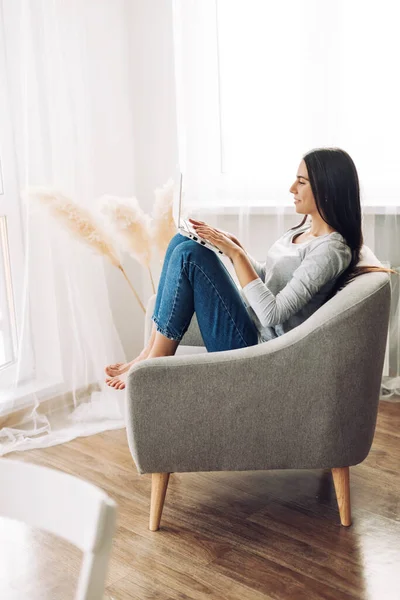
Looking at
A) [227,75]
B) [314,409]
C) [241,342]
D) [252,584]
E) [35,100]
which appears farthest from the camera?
[227,75]

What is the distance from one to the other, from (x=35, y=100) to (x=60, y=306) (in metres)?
0.81

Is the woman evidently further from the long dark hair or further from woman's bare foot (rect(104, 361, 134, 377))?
woman's bare foot (rect(104, 361, 134, 377))

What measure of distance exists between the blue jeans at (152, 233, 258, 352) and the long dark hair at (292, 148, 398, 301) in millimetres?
305

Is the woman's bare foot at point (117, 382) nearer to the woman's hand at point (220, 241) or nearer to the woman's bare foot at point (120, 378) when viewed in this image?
the woman's bare foot at point (120, 378)

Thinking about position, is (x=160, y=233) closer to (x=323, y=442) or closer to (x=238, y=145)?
(x=238, y=145)

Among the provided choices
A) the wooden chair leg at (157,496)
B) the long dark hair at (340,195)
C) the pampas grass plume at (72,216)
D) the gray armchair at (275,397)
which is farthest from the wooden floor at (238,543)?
the pampas grass plume at (72,216)

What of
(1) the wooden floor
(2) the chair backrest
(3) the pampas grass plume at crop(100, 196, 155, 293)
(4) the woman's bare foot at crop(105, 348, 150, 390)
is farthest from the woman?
(2) the chair backrest

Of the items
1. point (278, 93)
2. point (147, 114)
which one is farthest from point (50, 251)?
point (278, 93)

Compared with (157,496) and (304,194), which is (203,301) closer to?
(304,194)

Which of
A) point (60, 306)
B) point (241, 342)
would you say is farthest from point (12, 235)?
point (241, 342)

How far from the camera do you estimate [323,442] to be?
198 cm

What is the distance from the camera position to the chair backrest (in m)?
0.82

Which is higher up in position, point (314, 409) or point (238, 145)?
point (238, 145)

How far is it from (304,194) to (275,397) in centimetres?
60
